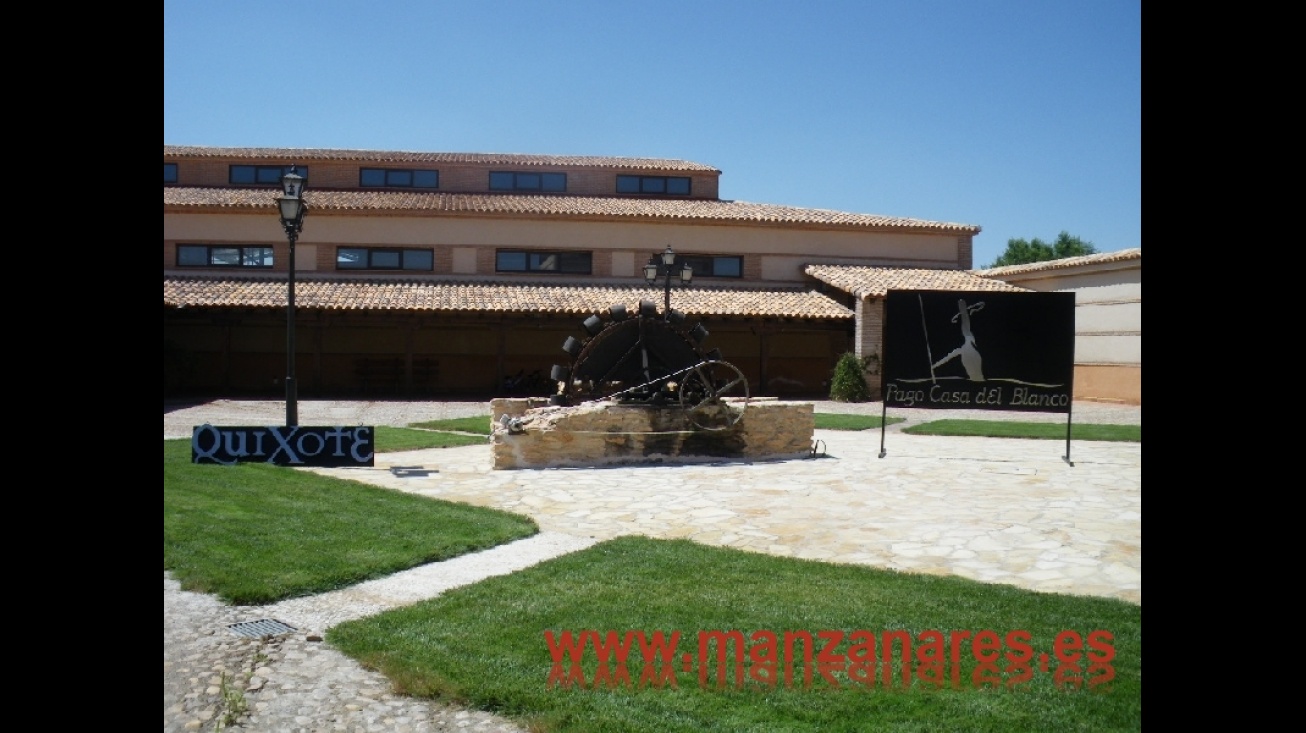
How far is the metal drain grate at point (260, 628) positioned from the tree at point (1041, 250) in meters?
73.9

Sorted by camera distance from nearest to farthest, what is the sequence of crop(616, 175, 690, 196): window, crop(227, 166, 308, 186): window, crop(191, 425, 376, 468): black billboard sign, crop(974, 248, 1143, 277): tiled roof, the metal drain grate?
the metal drain grate < crop(191, 425, 376, 468): black billboard sign < crop(974, 248, 1143, 277): tiled roof < crop(227, 166, 308, 186): window < crop(616, 175, 690, 196): window

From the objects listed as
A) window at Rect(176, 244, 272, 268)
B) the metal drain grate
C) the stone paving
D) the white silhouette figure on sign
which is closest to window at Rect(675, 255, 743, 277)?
window at Rect(176, 244, 272, 268)

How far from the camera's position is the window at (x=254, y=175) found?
3397 centimetres

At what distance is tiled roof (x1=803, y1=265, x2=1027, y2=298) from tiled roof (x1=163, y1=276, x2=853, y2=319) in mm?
828

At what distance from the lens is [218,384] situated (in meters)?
27.5

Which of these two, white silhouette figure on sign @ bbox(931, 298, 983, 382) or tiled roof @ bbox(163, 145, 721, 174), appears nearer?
white silhouette figure on sign @ bbox(931, 298, 983, 382)

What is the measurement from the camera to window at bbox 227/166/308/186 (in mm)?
33969

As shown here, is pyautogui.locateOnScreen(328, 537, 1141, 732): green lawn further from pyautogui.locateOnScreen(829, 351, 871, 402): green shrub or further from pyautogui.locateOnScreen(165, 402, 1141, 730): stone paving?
pyautogui.locateOnScreen(829, 351, 871, 402): green shrub

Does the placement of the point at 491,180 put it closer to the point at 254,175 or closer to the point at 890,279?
the point at 254,175

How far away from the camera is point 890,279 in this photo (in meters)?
29.5

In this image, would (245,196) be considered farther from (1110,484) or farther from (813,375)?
(1110,484)

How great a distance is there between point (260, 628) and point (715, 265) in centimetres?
2812
